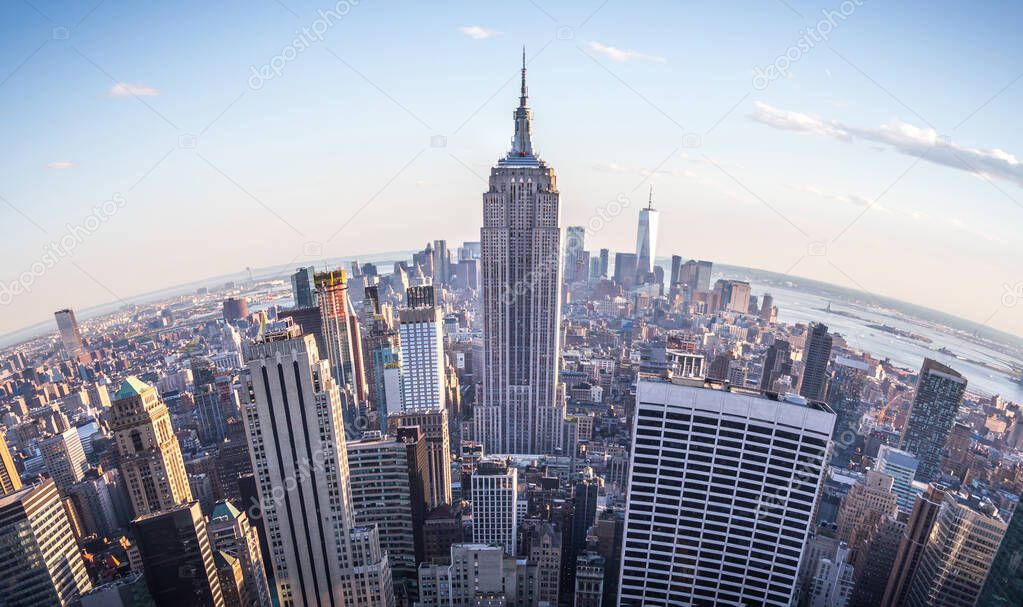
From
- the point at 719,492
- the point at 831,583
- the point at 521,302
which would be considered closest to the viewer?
the point at 719,492

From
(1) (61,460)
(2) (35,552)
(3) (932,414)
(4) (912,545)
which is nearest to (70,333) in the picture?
(1) (61,460)

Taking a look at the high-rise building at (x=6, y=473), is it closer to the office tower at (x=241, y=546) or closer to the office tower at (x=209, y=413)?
the office tower at (x=241, y=546)

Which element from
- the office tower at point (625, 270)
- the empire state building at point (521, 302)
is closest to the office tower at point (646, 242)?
the office tower at point (625, 270)

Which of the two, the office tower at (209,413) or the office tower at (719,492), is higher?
the office tower at (719,492)

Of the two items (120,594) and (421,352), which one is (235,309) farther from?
(120,594)

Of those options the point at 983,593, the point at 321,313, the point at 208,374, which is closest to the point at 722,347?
the point at 983,593

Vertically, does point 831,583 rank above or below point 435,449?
below

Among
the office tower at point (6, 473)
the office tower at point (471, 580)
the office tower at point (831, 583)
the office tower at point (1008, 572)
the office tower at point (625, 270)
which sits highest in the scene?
the office tower at point (625, 270)

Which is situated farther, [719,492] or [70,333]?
[70,333]
